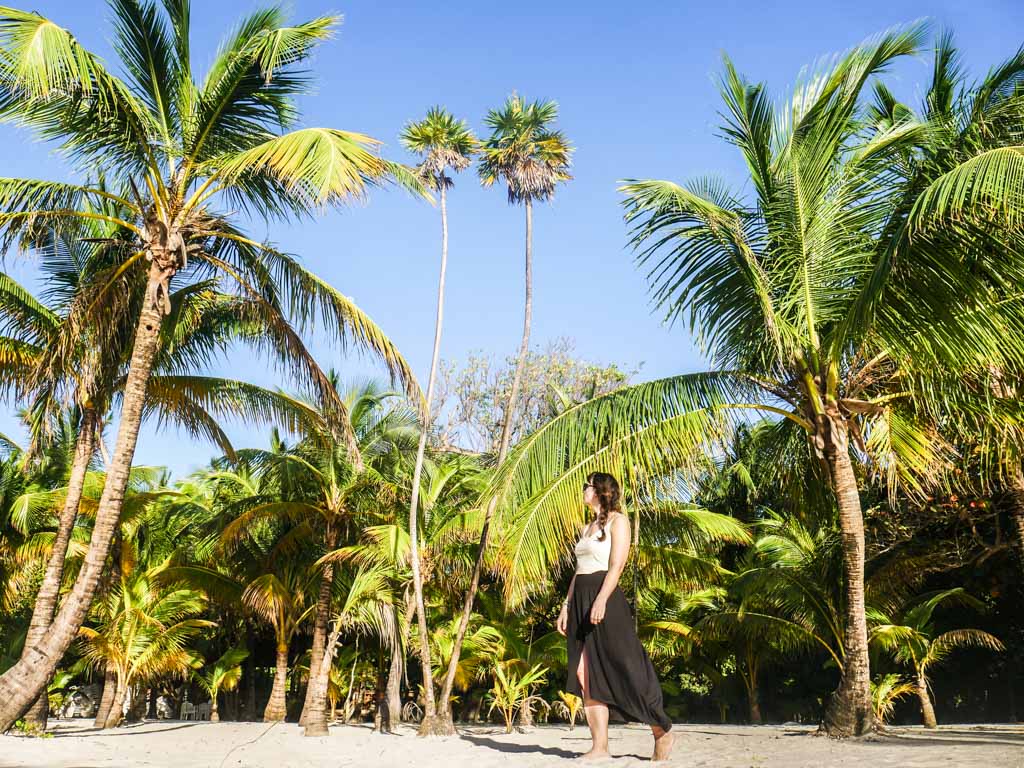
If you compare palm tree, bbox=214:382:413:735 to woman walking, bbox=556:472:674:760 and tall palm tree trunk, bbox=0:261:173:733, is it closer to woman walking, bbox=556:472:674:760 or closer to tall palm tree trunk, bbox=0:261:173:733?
tall palm tree trunk, bbox=0:261:173:733

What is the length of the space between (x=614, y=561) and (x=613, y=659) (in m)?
0.58

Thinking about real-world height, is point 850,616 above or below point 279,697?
above

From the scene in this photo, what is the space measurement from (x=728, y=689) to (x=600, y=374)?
10817mm

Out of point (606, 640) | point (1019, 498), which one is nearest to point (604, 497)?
point (606, 640)

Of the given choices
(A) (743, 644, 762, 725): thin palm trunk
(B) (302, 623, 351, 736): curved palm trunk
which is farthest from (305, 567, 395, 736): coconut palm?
(A) (743, 644, 762, 725): thin palm trunk

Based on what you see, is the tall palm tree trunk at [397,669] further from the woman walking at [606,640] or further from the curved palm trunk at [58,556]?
the woman walking at [606,640]

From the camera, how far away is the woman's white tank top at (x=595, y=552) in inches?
208

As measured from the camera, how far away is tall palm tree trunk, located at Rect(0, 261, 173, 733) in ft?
26.3

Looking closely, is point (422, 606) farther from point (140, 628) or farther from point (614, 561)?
point (614, 561)

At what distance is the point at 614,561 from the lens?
5.07 meters

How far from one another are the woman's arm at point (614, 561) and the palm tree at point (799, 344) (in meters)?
3.18

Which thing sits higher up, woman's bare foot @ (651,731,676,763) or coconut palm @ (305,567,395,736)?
coconut palm @ (305,567,395,736)

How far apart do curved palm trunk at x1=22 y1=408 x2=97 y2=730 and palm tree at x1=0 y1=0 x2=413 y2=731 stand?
4.65ft

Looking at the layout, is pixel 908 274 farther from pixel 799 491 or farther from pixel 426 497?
pixel 426 497
